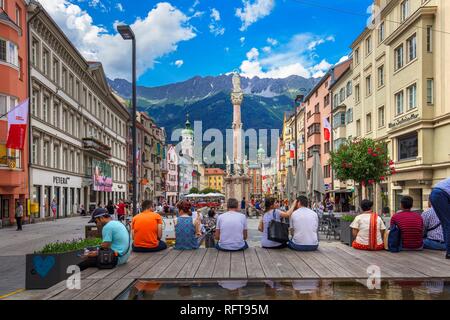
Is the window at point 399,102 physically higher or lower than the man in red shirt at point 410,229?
higher

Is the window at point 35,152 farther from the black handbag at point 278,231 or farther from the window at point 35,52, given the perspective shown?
the black handbag at point 278,231

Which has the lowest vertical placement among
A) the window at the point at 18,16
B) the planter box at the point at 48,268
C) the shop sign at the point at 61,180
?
the planter box at the point at 48,268

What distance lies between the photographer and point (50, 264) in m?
8.63

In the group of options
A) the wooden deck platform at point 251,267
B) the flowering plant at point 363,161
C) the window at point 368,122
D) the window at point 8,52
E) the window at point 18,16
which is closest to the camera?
the wooden deck platform at point 251,267

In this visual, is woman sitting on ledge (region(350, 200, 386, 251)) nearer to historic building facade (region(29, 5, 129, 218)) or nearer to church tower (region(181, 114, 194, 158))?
historic building facade (region(29, 5, 129, 218))

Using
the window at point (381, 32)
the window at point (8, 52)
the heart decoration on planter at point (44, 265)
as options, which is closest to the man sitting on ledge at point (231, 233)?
the heart decoration on planter at point (44, 265)

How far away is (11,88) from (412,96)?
26.4m

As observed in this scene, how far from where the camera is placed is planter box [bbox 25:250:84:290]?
852 centimetres

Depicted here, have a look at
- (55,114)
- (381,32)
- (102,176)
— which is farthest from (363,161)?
(102,176)

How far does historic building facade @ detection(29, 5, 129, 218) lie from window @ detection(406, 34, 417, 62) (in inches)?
1051

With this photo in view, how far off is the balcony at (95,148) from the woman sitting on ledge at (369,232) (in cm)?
4836

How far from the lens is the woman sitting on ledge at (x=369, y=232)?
9.84 meters

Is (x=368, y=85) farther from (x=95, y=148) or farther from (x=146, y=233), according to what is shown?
(x=146, y=233)

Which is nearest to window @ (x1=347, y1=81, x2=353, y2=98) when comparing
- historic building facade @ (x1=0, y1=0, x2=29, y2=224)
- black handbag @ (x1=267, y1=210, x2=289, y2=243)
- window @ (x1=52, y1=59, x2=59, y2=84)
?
window @ (x1=52, y1=59, x2=59, y2=84)
